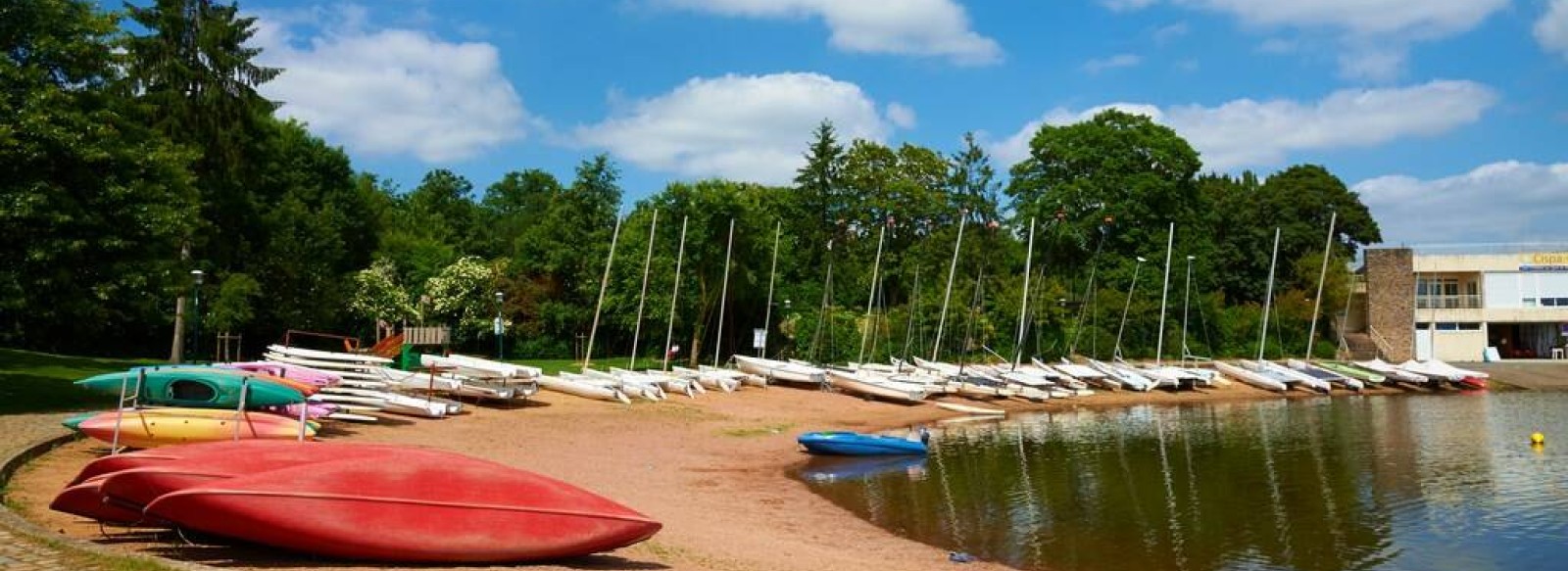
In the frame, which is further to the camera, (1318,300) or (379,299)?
(1318,300)

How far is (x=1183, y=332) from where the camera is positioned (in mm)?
57906

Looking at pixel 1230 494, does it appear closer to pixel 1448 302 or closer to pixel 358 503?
pixel 358 503

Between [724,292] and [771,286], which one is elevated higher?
[771,286]

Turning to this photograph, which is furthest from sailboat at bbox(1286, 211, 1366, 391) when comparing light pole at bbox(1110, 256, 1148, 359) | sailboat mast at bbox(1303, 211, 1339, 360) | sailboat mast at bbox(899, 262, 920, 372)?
sailboat mast at bbox(899, 262, 920, 372)

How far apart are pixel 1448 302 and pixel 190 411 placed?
72.5 meters

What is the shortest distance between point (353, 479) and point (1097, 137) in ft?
212

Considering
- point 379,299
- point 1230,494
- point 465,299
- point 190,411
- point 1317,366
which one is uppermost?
point 465,299

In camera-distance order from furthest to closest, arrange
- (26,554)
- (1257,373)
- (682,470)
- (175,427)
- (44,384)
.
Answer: (1257,373) → (44,384) → (682,470) → (175,427) → (26,554)

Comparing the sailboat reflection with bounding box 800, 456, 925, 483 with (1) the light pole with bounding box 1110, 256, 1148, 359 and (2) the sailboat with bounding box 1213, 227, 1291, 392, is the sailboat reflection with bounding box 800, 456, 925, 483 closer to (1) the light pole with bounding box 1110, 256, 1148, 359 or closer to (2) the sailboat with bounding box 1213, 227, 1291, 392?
(2) the sailboat with bounding box 1213, 227, 1291, 392

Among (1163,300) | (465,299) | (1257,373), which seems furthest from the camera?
(1163,300)

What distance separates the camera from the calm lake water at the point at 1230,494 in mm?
16797

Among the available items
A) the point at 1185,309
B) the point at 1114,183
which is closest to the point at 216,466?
the point at 1185,309

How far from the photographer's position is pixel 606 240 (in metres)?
58.7

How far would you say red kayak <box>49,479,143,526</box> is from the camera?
1133 cm
